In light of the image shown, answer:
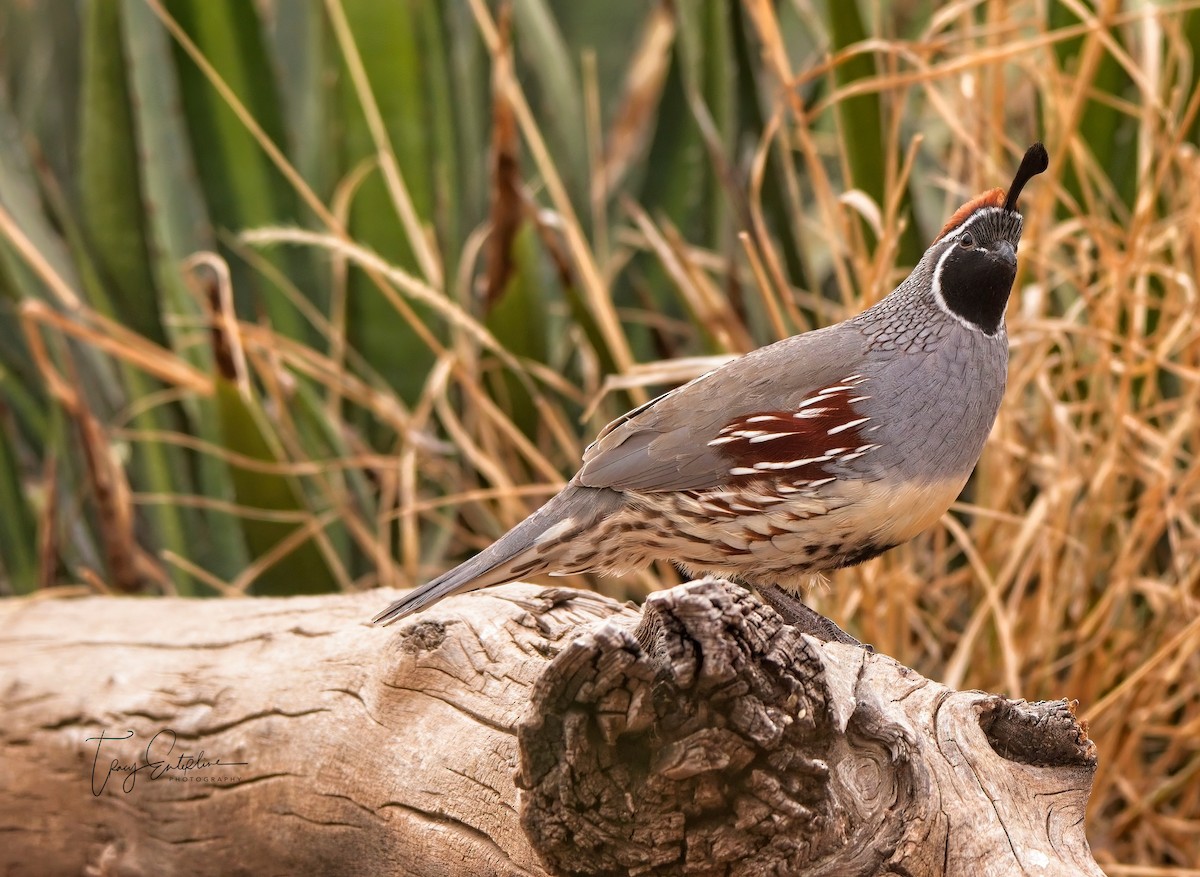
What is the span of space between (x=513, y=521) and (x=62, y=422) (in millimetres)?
1286

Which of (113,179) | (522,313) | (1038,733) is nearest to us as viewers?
(1038,733)

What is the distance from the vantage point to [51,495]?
3199 mm

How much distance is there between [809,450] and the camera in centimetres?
225

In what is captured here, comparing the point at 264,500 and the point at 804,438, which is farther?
the point at 264,500

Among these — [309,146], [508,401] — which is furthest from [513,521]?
[309,146]

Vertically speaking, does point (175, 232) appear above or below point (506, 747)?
above

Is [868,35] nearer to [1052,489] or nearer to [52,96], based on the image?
[1052,489]

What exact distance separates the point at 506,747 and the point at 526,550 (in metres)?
0.45

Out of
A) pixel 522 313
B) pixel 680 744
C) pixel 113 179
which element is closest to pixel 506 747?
pixel 680 744

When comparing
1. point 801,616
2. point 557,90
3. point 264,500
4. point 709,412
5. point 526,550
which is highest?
point 557,90

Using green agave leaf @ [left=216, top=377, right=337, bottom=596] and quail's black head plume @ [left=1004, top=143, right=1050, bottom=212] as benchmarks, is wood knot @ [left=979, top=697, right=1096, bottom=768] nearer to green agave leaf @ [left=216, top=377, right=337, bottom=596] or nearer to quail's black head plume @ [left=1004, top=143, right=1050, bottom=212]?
quail's black head plume @ [left=1004, top=143, right=1050, bottom=212]

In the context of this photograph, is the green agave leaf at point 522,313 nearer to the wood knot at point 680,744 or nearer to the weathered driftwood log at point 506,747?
the weathered driftwood log at point 506,747

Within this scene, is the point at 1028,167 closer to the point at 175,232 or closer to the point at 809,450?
the point at 809,450

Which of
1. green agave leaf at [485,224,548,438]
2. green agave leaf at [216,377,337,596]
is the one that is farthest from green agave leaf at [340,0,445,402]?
green agave leaf at [216,377,337,596]
